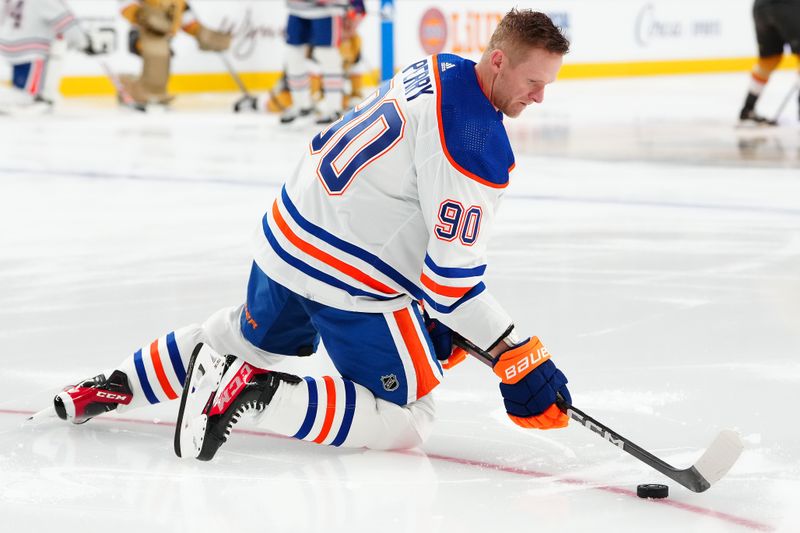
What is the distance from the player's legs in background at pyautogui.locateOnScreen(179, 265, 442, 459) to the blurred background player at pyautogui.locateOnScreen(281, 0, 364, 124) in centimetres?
637

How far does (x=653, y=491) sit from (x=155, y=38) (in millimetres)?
8992

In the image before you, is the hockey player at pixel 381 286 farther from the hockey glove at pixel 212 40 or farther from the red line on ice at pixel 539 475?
the hockey glove at pixel 212 40

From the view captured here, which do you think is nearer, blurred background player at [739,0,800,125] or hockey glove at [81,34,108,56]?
blurred background player at [739,0,800,125]

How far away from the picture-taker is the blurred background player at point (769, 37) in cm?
809

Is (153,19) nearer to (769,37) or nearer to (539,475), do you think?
(769,37)

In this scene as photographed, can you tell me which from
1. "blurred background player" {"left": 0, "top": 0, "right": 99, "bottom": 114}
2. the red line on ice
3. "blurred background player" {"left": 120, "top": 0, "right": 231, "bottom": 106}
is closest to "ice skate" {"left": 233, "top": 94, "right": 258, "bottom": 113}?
"blurred background player" {"left": 120, "top": 0, "right": 231, "bottom": 106}

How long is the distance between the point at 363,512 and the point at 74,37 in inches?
335

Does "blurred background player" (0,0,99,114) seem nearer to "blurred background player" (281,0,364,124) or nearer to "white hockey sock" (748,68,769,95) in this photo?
"blurred background player" (281,0,364,124)

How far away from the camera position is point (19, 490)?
1.88 meters

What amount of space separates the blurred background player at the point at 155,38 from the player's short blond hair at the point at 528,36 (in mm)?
8350

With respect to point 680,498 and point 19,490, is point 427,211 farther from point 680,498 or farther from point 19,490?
point 19,490

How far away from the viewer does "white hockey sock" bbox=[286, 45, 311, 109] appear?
8.55 metres

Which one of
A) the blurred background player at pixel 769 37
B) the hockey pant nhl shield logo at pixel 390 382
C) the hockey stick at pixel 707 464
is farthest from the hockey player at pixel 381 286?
the blurred background player at pixel 769 37

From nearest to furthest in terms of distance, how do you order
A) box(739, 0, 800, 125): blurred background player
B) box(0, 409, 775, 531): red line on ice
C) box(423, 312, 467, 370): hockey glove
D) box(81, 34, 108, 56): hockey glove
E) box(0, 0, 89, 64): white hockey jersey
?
box(0, 409, 775, 531): red line on ice
box(423, 312, 467, 370): hockey glove
box(739, 0, 800, 125): blurred background player
box(0, 0, 89, 64): white hockey jersey
box(81, 34, 108, 56): hockey glove
